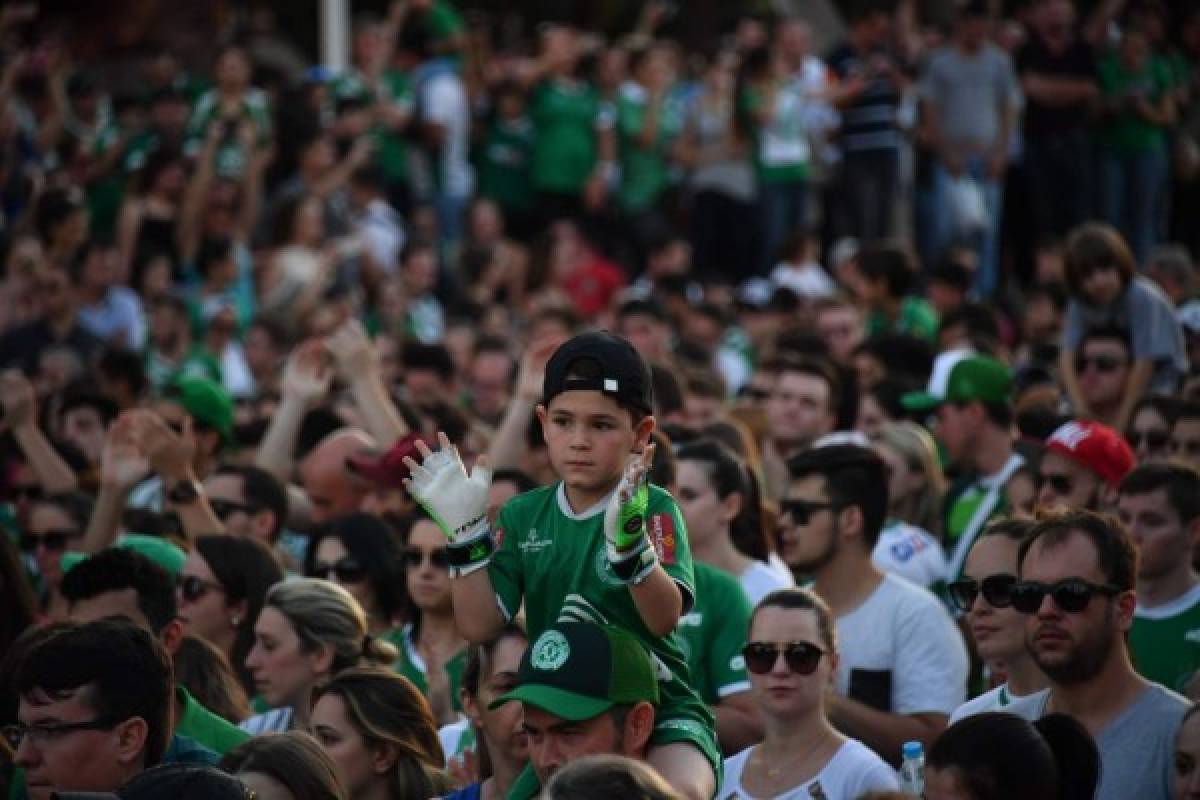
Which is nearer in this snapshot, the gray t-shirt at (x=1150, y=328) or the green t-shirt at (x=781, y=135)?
the gray t-shirt at (x=1150, y=328)

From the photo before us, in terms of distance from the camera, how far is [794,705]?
7.24m

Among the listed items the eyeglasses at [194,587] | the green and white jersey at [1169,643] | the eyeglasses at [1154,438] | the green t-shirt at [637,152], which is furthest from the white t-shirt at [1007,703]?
the green t-shirt at [637,152]

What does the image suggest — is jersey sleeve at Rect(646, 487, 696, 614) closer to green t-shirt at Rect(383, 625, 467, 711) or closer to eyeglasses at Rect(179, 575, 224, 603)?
green t-shirt at Rect(383, 625, 467, 711)

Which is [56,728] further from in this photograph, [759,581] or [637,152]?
[637,152]

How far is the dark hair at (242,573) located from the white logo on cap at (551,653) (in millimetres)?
3345

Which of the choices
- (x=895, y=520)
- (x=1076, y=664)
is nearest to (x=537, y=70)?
(x=895, y=520)

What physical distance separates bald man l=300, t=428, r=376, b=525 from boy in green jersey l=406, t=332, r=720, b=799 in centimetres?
461

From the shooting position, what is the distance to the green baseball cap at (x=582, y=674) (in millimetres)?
5516

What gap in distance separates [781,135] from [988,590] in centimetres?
1288

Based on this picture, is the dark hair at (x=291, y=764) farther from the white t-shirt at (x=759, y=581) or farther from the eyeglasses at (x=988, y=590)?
the white t-shirt at (x=759, y=581)

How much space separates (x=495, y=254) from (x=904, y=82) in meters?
3.99

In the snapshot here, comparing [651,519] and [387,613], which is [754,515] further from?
[651,519]

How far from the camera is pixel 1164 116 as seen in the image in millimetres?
19875

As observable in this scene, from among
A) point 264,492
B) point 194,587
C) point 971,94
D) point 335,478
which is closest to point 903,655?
point 194,587
